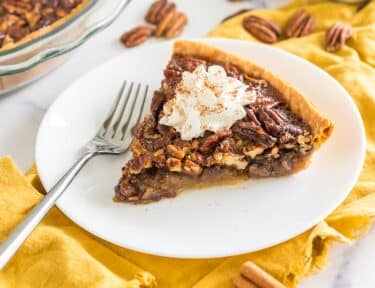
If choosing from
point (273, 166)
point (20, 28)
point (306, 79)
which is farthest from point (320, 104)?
point (20, 28)

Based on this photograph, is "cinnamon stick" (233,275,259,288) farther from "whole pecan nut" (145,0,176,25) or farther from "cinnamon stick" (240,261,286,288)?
"whole pecan nut" (145,0,176,25)

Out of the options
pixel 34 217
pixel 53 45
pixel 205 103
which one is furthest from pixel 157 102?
pixel 34 217

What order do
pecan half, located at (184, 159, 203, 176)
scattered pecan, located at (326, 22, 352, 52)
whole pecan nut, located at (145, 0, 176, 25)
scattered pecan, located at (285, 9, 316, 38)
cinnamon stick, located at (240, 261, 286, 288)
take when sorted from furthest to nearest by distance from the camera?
whole pecan nut, located at (145, 0, 176, 25) → scattered pecan, located at (285, 9, 316, 38) → scattered pecan, located at (326, 22, 352, 52) → pecan half, located at (184, 159, 203, 176) → cinnamon stick, located at (240, 261, 286, 288)

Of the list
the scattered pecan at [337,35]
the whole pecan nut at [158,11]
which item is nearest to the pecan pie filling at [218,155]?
the scattered pecan at [337,35]

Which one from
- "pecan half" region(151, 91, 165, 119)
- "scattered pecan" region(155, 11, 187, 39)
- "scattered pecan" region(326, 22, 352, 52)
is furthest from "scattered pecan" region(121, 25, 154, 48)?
"scattered pecan" region(326, 22, 352, 52)

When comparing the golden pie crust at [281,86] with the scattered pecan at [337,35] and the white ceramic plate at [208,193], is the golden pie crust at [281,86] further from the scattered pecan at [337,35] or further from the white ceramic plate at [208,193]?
the scattered pecan at [337,35]

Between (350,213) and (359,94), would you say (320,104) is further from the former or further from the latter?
(350,213)

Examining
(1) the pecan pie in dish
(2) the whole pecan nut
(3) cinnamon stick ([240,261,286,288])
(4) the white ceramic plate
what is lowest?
(3) cinnamon stick ([240,261,286,288])
